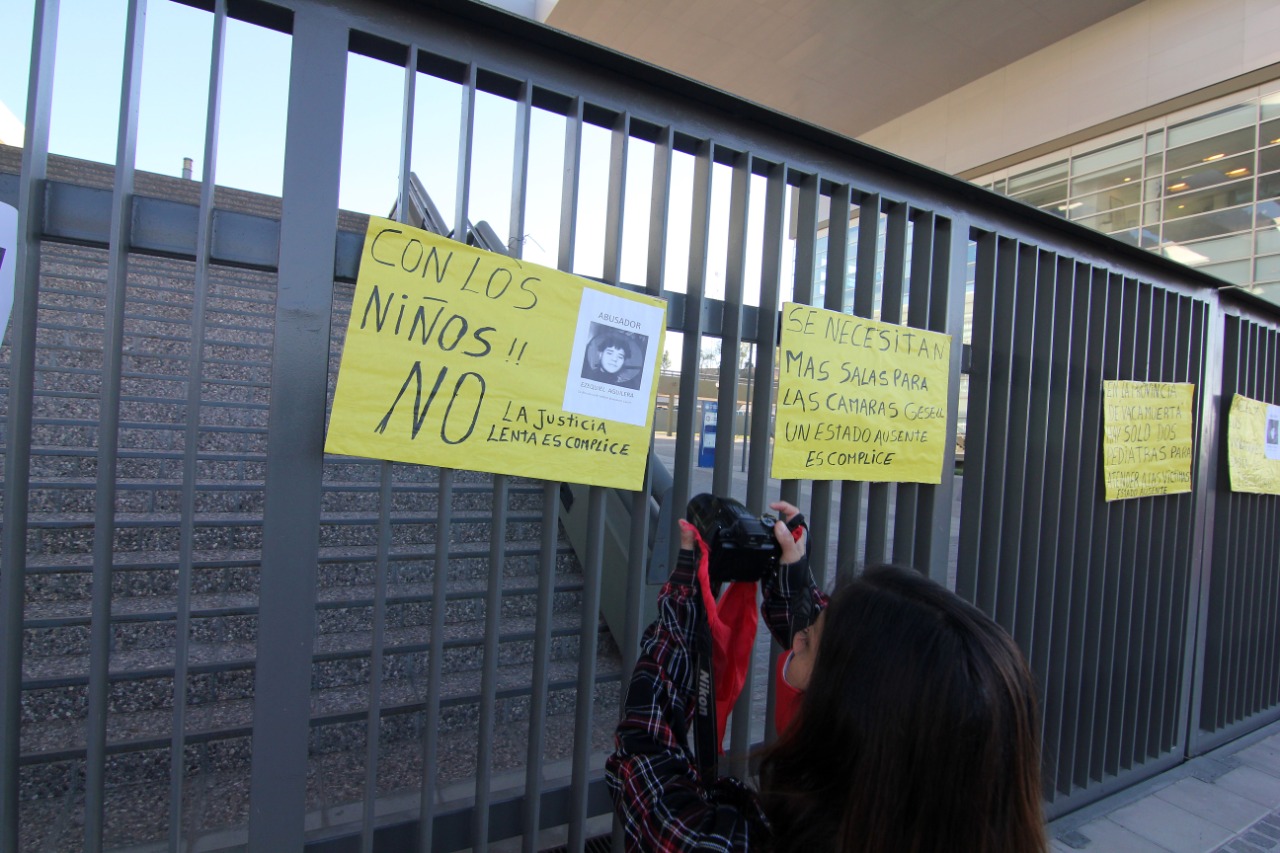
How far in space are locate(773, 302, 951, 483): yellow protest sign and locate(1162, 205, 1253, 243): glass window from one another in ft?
61.3

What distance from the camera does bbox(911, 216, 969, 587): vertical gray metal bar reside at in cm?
253

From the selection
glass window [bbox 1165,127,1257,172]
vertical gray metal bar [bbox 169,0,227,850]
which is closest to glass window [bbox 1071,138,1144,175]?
glass window [bbox 1165,127,1257,172]

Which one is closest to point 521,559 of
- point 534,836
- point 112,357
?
point 534,836

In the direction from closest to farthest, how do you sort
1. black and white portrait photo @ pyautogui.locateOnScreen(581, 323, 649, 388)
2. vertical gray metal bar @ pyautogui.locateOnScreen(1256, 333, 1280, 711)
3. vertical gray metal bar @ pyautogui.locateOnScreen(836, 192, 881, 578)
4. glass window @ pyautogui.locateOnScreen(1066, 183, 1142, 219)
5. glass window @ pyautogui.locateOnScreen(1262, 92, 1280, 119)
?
black and white portrait photo @ pyautogui.locateOnScreen(581, 323, 649, 388)
vertical gray metal bar @ pyautogui.locateOnScreen(836, 192, 881, 578)
vertical gray metal bar @ pyautogui.locateOnScreen(1256, 333, 1280, 711)
glass window @ pyautogui.locateOnScreen(1262, 92, 1280, 119)
glass window @ pyautogui.locateOnScreen(1066, 183, 1142, 219)

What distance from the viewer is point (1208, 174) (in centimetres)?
1569

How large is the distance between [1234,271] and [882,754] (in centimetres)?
2039

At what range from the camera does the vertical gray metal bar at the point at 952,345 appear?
2.53 metres

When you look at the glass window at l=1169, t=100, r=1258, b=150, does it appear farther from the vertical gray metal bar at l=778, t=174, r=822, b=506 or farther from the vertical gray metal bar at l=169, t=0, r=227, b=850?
the vertical gray metal bar at l=169, t=0, r=227, b=850

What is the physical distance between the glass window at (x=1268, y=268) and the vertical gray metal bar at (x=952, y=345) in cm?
1783

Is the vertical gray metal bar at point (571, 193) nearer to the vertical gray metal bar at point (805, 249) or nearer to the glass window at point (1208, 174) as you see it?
the vertical gray metal bar at point (805, 249)

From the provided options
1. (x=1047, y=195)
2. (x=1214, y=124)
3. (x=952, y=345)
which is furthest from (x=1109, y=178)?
(x=952, y=345)

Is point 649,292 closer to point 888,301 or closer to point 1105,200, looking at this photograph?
point 888,301

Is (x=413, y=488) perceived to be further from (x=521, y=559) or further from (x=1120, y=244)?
(x=1120, y=244)

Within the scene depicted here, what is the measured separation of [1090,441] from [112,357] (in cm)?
360
